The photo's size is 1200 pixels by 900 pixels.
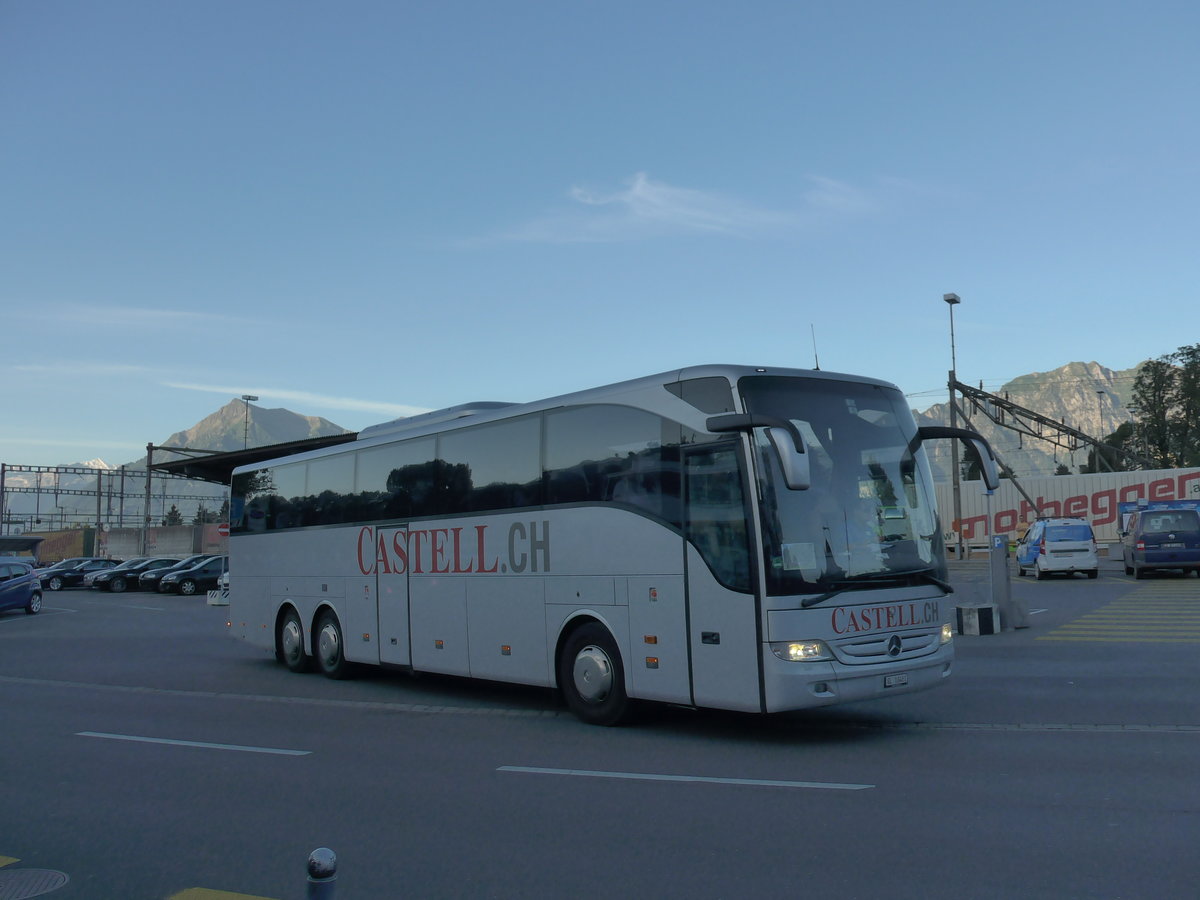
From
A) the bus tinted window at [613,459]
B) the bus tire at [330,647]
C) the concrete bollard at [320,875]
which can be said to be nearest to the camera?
the concrete bollard at [320,875]

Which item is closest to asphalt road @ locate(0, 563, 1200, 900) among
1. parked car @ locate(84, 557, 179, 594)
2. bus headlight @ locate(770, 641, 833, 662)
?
bus headlight @ locate(770, 641, 833, 662)

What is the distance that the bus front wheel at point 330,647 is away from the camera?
49.2ft

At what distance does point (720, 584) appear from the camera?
903 centimetres

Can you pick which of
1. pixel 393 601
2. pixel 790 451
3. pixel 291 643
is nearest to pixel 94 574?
pixel 291 643

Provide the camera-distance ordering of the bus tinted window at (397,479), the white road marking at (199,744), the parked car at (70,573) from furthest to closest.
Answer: the parked car at (70,573), the bus tinted window at (397,479), the white road marking at (199,744)

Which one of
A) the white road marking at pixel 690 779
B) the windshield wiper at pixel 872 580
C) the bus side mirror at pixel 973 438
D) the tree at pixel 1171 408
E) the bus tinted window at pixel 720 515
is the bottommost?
the white road marking at pixel 690 779

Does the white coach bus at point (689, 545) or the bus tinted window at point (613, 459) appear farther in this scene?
the bus tinted window at point (613, 459)

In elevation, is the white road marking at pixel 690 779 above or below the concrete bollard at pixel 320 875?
below

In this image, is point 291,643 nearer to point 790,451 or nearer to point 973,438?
point 973,438

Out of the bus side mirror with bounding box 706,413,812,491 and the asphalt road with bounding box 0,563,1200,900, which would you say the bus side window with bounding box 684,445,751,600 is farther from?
the asphalt road with bounding box 0,563,1200,900

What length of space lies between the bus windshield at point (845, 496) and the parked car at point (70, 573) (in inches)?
1883

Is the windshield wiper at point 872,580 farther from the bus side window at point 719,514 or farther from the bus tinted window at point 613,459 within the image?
the bus tinted window at point 613,459

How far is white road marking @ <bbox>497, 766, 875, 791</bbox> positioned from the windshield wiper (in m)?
1.62

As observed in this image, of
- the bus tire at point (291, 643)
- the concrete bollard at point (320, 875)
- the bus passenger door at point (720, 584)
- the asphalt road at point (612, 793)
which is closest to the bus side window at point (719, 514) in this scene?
the bus passenger door at point (720, 584)
